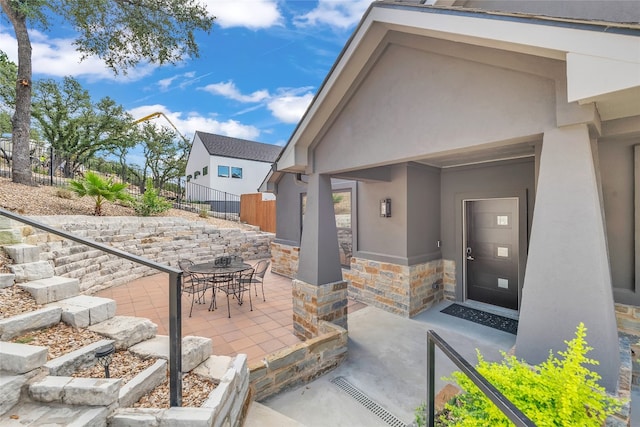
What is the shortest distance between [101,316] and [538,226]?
4.33 metres

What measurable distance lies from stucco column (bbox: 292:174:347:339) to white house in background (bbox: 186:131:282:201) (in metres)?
15.6

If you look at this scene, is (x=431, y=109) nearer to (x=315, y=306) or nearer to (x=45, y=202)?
(x=315, y=306)

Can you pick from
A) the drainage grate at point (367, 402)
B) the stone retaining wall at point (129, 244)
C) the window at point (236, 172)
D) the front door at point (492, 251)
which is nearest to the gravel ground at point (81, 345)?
the drainage grate at point (367, 402)

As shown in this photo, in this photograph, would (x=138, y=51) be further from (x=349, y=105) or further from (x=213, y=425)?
(x=213, y=425)

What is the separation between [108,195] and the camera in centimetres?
775

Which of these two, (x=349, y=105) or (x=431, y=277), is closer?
(x=349, y=105)

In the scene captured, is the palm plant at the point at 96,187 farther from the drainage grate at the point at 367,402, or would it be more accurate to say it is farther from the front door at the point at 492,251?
the front door at the point at 492,251

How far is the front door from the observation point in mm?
5379

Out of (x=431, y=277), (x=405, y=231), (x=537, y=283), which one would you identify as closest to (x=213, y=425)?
(x=537, y=283)

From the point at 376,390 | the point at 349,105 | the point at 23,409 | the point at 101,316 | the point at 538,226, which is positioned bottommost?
the point at 376,390

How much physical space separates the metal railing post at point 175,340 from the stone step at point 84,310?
1482mm

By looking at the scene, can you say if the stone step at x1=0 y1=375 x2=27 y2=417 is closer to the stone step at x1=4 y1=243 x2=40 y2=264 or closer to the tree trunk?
the stone step at x1=4 y1=243 x2=40 y2=264

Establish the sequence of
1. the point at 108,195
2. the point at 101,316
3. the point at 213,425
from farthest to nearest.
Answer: the point at 108,195 → the point at 101,316 → the point at 213,425

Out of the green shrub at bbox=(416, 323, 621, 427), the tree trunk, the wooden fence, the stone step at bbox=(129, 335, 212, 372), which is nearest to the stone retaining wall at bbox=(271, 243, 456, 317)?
the green shrub at bbox=(416, 323, 621, 427)
